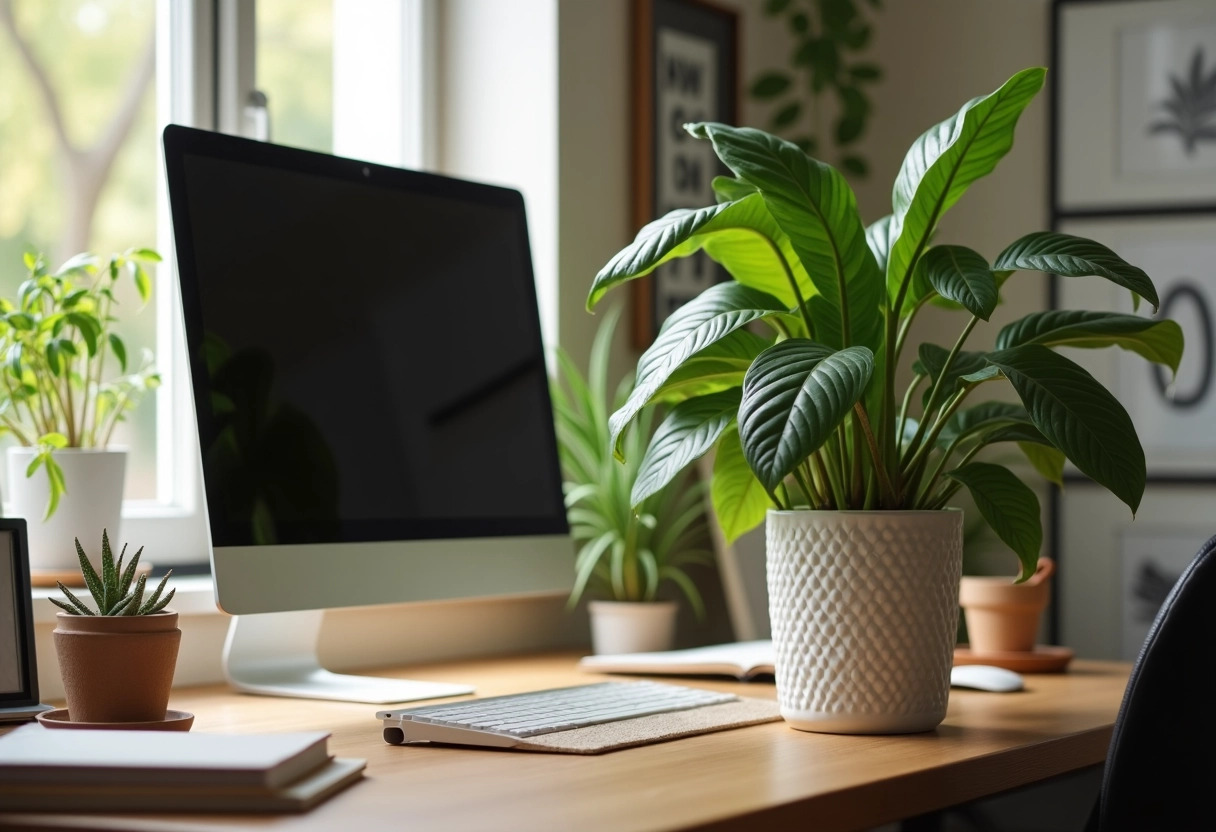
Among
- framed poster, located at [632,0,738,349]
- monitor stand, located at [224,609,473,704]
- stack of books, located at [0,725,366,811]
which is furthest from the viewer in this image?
framed poster, located at [632,0,738,349]

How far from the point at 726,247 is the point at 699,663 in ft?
1.80

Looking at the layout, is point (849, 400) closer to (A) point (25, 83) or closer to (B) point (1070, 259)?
(B) point (1070, 259)

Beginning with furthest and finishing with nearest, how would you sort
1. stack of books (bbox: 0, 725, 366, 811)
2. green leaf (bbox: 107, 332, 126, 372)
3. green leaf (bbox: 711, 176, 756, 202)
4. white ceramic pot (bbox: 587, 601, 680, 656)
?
1. white ceramic pot (bbox: 587, 601, 680, 656)
2. green leaf (bbox: 107, 332, 126, 372)
3. green leaf (bbox: 711, 176, 756, 202)
4. stack of books (bbox: 0, 725, 366, 811)

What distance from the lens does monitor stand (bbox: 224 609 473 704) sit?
5.07ft

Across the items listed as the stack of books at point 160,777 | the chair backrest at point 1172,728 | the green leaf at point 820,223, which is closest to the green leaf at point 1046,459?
the green leaf at point 820,223

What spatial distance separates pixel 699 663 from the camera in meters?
1.70

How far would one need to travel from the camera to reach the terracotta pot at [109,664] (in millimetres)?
1148

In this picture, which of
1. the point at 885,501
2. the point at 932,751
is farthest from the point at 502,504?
the point at 932,751

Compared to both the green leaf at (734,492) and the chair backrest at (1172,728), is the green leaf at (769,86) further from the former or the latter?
the chair backrest at (1172,728)

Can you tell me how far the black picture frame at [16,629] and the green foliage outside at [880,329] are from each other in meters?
0.57

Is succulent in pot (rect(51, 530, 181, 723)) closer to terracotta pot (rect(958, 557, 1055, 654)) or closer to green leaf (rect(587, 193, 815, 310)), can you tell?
green leaf (rect(587, 193, 815, 310))

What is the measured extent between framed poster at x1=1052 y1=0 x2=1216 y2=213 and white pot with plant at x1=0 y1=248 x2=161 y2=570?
74.9 inches

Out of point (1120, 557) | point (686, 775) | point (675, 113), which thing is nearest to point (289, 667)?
point (686, 775)

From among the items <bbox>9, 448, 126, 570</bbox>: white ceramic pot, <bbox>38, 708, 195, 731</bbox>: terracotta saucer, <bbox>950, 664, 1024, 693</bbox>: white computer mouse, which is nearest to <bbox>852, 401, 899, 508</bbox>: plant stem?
<bbox>950, 664, 1024, 693</bbox>: white computer mouse
